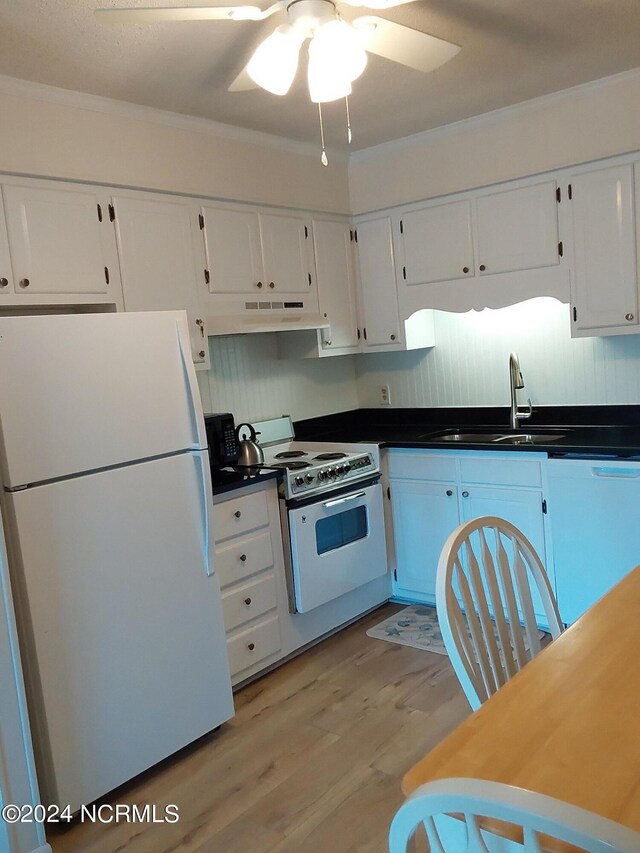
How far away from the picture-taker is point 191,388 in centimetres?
251

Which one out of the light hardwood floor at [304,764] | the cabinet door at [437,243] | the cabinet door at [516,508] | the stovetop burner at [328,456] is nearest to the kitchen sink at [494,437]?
the cabinet door at [516,508]

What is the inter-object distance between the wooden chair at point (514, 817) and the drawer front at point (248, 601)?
214cm

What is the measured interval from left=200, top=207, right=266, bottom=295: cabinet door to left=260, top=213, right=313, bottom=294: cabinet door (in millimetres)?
54

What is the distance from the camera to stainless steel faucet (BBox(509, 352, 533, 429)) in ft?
11.9

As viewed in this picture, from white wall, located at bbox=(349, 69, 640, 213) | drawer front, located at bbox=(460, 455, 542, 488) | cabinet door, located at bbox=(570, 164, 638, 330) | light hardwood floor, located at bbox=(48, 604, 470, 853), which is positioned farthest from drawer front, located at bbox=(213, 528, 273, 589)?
white wall, located at bbox=(349, 69, 640, 213)

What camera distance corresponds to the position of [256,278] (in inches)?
135

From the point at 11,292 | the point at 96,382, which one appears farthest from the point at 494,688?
the point at 11,292

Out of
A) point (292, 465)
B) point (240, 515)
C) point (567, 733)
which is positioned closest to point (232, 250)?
point (292, 465)

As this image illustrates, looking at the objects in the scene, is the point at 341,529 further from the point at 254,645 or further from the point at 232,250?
the point at 232,250

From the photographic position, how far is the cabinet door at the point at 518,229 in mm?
3301

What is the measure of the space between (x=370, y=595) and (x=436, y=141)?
239 centimetres

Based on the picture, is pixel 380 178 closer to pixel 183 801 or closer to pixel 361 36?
pixel 361 36

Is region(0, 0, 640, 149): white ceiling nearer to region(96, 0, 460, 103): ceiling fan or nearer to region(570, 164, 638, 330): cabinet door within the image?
region(96, 0, 460, 103): ceiling fan

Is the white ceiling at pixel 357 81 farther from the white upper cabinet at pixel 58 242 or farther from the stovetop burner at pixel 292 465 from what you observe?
the stovetop burner at pixel 292 465
